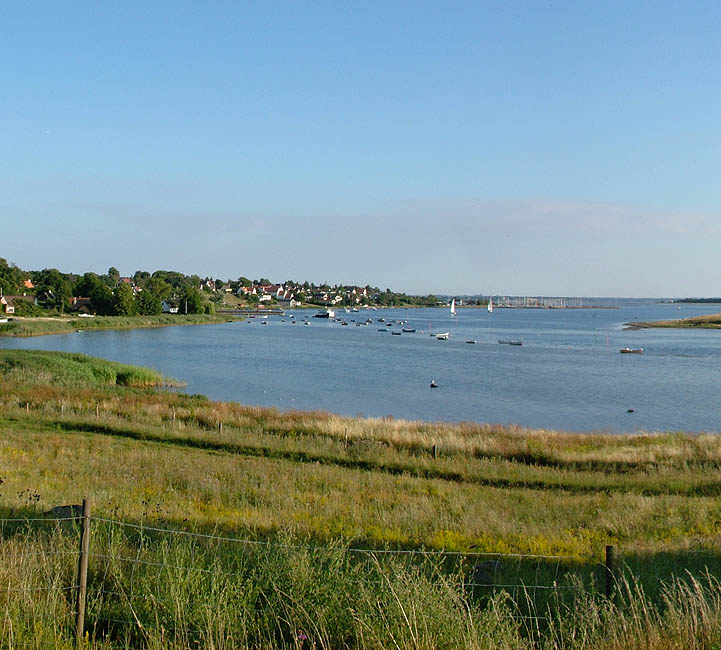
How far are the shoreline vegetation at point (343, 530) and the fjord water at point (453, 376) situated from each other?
9.90 meters

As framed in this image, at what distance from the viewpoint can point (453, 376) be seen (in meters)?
53.6

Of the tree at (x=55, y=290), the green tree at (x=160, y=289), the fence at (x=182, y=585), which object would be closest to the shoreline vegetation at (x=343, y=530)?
the fence at (x=182, y=585)

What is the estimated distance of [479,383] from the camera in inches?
1961

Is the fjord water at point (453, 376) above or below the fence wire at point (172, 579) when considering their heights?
below

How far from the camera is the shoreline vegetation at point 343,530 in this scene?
535cm

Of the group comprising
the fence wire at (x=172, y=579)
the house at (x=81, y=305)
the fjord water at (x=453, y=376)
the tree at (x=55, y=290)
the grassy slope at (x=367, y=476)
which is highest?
the tree at (x=55, y=290)

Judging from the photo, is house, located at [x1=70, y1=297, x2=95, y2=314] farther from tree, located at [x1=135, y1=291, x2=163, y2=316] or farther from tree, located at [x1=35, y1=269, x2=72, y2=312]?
tree, located at [x1=135, y1=291, x2=163, y2=316]

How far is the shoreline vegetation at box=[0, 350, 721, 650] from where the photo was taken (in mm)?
5352

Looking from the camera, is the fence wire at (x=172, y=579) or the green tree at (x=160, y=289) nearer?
the fence wire at (x=172, y=579)

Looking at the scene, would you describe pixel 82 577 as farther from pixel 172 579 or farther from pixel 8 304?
Result: pixel 8 304

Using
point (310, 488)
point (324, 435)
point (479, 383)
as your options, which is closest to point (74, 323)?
point (479, 383)

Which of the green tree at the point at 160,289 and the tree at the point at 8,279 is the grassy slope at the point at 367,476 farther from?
the green tree at the point at 160,289

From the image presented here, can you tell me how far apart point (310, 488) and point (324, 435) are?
27.8 ft

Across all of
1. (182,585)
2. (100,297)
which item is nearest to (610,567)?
(182,585)
